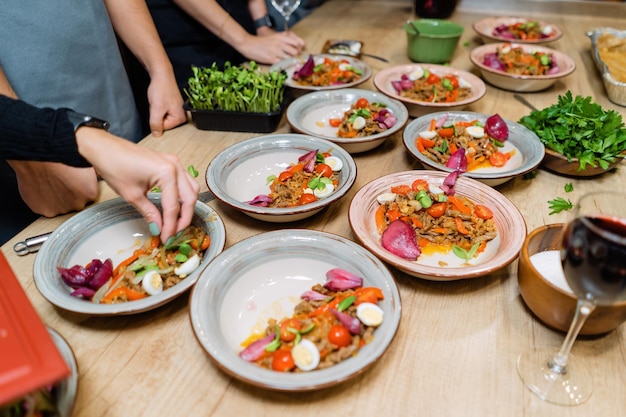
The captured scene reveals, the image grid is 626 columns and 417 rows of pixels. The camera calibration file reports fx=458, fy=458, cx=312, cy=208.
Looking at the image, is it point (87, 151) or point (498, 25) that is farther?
point (498, 25)

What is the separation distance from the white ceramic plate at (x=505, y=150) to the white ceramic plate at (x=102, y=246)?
0.76 m

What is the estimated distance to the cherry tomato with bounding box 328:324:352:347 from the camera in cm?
97

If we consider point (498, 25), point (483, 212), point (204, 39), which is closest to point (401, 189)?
point (483, 212)

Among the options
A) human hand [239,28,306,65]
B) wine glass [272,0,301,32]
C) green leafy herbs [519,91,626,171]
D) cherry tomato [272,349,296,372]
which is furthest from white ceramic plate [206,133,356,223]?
wine glass [272,0,301,32]

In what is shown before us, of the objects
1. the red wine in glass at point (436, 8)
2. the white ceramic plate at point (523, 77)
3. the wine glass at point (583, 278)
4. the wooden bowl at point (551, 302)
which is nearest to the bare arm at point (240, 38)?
the white ceramic plate at point (523, 77)

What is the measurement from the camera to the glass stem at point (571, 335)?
89 centimetres

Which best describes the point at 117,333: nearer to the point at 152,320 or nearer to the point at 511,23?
the point at 152,320

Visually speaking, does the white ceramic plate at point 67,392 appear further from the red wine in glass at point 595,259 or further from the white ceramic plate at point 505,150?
the white ceramic plate at point 505,150

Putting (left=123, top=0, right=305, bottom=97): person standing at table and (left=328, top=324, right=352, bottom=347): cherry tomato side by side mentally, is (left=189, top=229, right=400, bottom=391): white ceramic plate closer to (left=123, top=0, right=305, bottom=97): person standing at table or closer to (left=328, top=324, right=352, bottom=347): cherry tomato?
(left=328, top=324, right=352, bottom=347): cherry tomato

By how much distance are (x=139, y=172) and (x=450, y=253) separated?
853 millimetres

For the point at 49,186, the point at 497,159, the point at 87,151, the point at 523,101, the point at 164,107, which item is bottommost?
the point at 523,101

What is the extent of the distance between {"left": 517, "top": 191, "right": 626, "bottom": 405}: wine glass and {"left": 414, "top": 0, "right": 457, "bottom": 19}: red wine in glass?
8.94 ft

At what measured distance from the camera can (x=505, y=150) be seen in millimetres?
1741

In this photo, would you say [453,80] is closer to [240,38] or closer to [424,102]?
[424,102]
